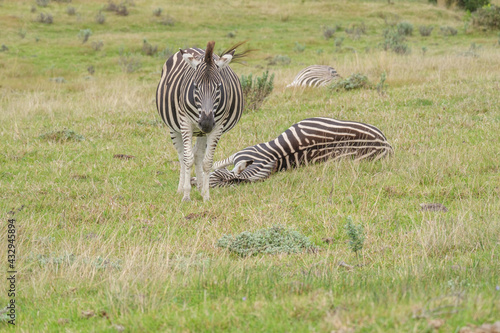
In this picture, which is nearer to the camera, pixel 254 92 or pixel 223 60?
pixel 223 60

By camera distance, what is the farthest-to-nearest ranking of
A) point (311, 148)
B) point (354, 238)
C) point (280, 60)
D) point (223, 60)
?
point (280, 60) < point (311, 148) < point (223, 60) < point (354, 238)

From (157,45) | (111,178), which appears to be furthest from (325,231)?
(157,45)

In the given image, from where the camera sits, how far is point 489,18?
33.0 m

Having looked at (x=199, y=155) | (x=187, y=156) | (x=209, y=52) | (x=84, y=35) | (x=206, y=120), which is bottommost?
(x=199, y=155)

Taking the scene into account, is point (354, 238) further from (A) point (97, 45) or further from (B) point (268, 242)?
(A) point (97, 45)

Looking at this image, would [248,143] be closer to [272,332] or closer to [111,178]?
[111,178]

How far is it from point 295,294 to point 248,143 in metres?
6.87

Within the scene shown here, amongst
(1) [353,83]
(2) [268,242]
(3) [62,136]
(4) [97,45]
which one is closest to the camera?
(2) [268,242]

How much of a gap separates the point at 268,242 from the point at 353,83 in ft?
34.2

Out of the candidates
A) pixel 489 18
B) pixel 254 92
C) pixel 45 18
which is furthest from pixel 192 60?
pixel 45 18

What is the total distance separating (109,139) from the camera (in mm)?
11797

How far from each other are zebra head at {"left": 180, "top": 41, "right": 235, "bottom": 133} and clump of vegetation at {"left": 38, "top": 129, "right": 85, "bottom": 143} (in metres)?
5.19

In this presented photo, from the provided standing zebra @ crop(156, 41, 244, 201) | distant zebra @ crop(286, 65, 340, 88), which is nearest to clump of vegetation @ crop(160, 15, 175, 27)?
distant zebra @ crop(286, 65, 340, 88)

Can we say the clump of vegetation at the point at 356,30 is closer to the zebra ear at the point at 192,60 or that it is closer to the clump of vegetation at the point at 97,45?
the clump of vegetation at the point at 97,45
